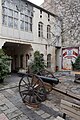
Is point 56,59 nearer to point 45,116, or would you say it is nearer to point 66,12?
point 66,12

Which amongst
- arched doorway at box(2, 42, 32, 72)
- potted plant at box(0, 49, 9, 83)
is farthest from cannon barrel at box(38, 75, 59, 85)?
arched doorway at box(2, 42, 32, 72)

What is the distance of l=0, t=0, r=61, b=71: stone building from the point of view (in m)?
9.78

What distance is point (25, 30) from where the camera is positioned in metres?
11.2

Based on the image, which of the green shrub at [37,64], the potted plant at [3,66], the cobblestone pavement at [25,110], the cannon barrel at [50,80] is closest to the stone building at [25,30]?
the green shrub at [37,64]

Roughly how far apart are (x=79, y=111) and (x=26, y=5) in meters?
10.7

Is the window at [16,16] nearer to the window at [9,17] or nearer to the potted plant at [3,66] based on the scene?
the window at [9,17]

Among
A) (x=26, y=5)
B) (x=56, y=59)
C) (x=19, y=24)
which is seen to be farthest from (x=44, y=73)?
(x=56, y=59)

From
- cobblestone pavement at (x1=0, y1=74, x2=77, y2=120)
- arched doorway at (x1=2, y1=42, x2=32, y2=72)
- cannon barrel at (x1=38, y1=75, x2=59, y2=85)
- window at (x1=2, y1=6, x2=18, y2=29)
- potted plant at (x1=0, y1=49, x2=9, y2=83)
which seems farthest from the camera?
arched doorway at (x1=2, y1=42, x2=32, y2=72)

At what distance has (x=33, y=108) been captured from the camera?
14.1ft

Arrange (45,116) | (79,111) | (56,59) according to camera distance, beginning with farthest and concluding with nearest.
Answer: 1. (56,59)
2. (45,116)
3. (79,111)

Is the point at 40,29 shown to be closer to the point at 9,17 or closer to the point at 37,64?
the point at 9,17

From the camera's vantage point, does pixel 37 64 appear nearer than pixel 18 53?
Yes

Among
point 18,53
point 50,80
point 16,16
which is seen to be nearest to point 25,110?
point 50,80

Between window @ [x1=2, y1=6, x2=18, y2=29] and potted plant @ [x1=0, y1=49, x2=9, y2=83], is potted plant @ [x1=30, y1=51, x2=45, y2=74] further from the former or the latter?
window @ [x1=2, y1=6, x2=18, y2=29]
